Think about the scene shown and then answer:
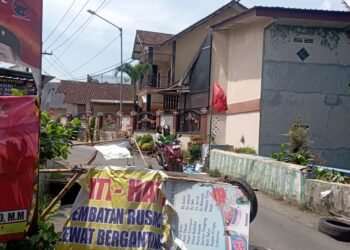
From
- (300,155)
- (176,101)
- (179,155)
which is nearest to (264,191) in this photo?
(300,155)

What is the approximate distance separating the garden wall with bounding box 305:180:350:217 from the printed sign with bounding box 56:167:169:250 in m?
5.92

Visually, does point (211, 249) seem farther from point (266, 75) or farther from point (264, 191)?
point (266, 75)

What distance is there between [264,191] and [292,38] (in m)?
8.30

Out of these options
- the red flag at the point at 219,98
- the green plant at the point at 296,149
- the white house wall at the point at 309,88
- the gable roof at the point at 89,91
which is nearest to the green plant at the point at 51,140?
the green plant at the point at 296,149

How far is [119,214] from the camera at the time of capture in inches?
184

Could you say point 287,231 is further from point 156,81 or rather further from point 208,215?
point 156,81

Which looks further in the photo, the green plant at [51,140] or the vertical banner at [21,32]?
the green plant at [51,140]

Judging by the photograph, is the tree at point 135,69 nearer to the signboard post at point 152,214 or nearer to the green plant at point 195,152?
the green plant at point 195,152

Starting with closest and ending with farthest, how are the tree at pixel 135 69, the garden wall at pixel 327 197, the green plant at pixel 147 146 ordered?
the garden wall at pixel 327 197 → the green plant at pixel 147 146 → the tree at pixel 135 69

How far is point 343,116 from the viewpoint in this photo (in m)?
19.4

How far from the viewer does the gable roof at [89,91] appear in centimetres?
6006

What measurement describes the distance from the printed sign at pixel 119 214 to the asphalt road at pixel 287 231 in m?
2.10

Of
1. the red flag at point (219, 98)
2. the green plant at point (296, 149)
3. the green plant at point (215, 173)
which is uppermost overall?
the red flag at point (219, 98)

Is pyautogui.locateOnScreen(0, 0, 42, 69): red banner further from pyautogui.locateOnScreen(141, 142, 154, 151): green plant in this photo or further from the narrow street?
pyautogui.locateOnScreen(141, 142, 154, 151): green plant
